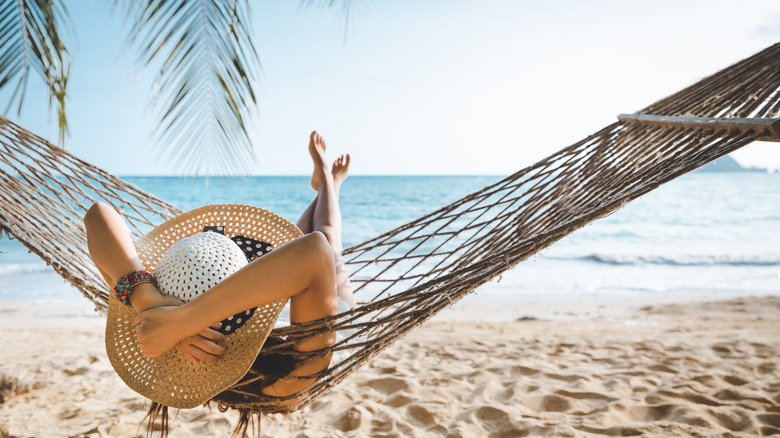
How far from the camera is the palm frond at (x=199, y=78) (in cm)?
96

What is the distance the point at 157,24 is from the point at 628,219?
31.8 ft

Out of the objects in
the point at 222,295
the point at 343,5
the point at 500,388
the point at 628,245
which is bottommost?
the point at 500,388

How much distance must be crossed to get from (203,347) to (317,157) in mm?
1034

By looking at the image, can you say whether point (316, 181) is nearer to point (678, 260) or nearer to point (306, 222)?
point (306, 222)

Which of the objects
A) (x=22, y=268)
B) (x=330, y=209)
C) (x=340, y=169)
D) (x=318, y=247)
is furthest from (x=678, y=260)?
(x=22, y=268)

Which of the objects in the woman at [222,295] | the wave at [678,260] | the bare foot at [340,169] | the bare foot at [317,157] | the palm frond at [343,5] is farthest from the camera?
the wave at [678,260]

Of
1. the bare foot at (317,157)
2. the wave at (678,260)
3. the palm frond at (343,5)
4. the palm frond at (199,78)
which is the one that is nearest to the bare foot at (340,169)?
the bare foot at (317,157)

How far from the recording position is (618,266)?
6.09 meters

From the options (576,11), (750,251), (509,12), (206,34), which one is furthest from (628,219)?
(206,34)

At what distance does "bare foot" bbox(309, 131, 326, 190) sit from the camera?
1804 millimetres

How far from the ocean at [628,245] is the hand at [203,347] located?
Answer: 27 cm

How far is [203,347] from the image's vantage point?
91cm

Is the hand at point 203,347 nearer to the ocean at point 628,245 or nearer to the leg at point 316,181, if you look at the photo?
the ocean at point 628,245

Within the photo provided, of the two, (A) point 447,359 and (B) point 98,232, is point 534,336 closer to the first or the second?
(A) point 447,359
